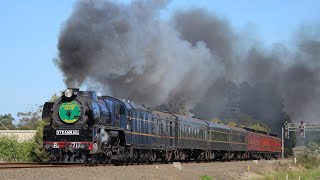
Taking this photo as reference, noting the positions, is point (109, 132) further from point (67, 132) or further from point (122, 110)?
point (67, 132)

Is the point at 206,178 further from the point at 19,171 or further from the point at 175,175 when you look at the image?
the point at 19,171

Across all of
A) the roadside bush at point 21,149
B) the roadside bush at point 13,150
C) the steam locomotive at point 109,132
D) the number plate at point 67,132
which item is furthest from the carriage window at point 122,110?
the roadside bush at point 13,150

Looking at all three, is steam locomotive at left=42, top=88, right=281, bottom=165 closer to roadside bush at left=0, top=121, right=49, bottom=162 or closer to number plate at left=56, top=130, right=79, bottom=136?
number plate at left=56, top=130, right=79, bottom=136

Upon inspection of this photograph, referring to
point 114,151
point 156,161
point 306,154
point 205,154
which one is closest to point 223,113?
point 306,154

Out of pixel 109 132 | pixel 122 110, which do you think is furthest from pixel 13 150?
pixel 109 132

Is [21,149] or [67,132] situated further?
[21,149]

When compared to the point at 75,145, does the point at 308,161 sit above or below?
below

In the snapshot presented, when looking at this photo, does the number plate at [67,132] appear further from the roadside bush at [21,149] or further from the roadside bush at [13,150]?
the roadside bush at [13,150]

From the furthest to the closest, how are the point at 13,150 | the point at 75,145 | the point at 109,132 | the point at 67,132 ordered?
the point at 13,150 < the point at 109,132 < the point at 67,132 < the point at 75,145

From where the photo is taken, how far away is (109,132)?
25438 millimetres

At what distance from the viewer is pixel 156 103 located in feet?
125

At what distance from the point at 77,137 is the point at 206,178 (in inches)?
249

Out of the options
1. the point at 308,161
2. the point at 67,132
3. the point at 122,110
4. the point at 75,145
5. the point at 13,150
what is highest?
the point at 122,110

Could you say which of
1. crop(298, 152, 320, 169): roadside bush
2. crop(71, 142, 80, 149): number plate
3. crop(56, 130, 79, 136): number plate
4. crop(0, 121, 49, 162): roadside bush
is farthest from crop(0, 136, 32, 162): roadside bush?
crop(298, 152, 320, 169): roadside bush
